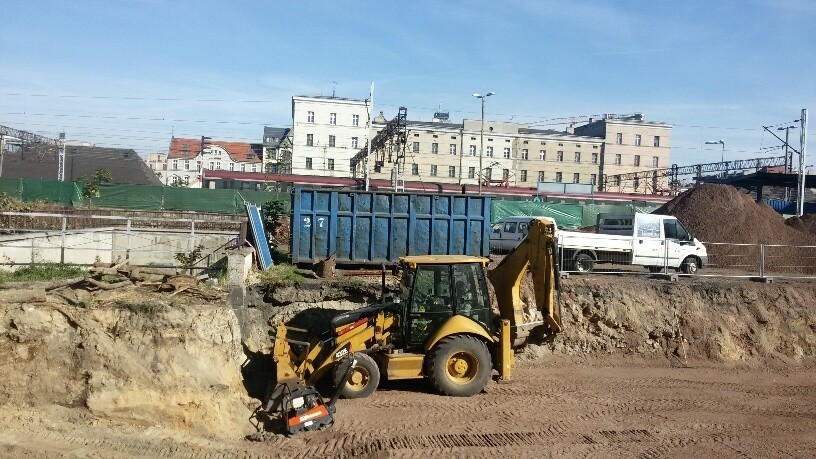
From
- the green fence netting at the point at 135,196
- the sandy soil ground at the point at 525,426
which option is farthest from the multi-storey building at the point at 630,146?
the sandy soil ground at the point at 525,426

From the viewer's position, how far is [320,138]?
57562 millimetres

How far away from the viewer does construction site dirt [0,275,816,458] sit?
925 cm

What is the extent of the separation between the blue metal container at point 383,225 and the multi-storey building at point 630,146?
1767 inches

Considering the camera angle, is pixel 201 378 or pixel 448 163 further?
pixel 448 163

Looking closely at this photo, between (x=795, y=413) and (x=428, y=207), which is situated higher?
(x=428, y=207)

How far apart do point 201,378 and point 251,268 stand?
5.18 meters

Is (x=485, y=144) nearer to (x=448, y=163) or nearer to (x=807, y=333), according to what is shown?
(x=448, y=163)

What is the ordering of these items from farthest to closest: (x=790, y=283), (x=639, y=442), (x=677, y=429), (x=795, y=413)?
(x=790, y=283) < (x=795, y=413) < (x=677, y=429) < (x=639, y=442)

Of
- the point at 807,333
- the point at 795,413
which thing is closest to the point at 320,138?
the point at 807,333

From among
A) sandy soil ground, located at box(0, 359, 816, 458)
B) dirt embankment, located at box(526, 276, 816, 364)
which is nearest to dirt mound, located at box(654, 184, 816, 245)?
dirt embankment, located at box(526, 276, 816, 364)

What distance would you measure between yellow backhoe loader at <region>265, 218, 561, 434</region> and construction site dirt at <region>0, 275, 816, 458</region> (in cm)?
42

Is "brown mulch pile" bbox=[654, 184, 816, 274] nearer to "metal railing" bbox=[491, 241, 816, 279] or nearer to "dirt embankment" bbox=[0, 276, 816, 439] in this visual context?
"metal railing" bbox=[491, 241, 816, 279]

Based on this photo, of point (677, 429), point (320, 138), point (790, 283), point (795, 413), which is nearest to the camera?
point (677, 429)

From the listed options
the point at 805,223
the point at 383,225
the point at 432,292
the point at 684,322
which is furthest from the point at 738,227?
the point at 432,292
